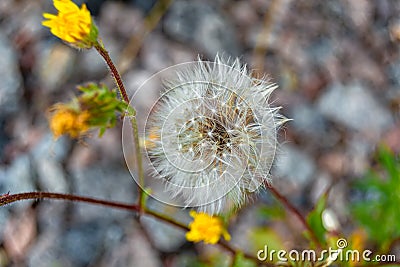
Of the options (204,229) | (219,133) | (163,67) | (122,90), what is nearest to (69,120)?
(122,90)

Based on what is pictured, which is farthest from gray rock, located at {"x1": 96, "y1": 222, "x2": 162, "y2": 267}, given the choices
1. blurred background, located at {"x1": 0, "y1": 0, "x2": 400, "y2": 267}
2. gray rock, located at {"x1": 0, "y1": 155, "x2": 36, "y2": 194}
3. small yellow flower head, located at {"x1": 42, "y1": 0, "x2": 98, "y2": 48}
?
small yellow flower head, located at {"x1": 42, "y1": 0, "x2": 98, "y2": 48}

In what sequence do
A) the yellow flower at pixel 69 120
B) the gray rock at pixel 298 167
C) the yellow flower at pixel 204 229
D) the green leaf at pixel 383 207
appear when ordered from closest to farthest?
the yellow flower at pixel 69 120 < the yellow flower at pixel 204 229 < the green leaf at pixel 383 207 < the gray rock at pixel 298 167

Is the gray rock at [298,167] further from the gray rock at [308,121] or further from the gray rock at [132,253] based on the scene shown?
the gray rock at [132,253]

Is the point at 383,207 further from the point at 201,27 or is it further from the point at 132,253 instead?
the point at 201,27

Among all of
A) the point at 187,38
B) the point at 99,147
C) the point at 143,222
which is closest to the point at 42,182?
the point at 99,147

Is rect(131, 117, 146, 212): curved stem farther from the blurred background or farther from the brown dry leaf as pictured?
the brown dry leaf

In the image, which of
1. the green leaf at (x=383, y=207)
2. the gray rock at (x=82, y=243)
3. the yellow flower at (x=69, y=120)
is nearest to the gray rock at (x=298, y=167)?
the green leaf at (x=383, y=207)

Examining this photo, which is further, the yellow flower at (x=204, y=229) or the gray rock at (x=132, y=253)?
the gray rock at (x=132, y=253)

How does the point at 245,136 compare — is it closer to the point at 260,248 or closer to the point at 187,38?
the point at 260,248
